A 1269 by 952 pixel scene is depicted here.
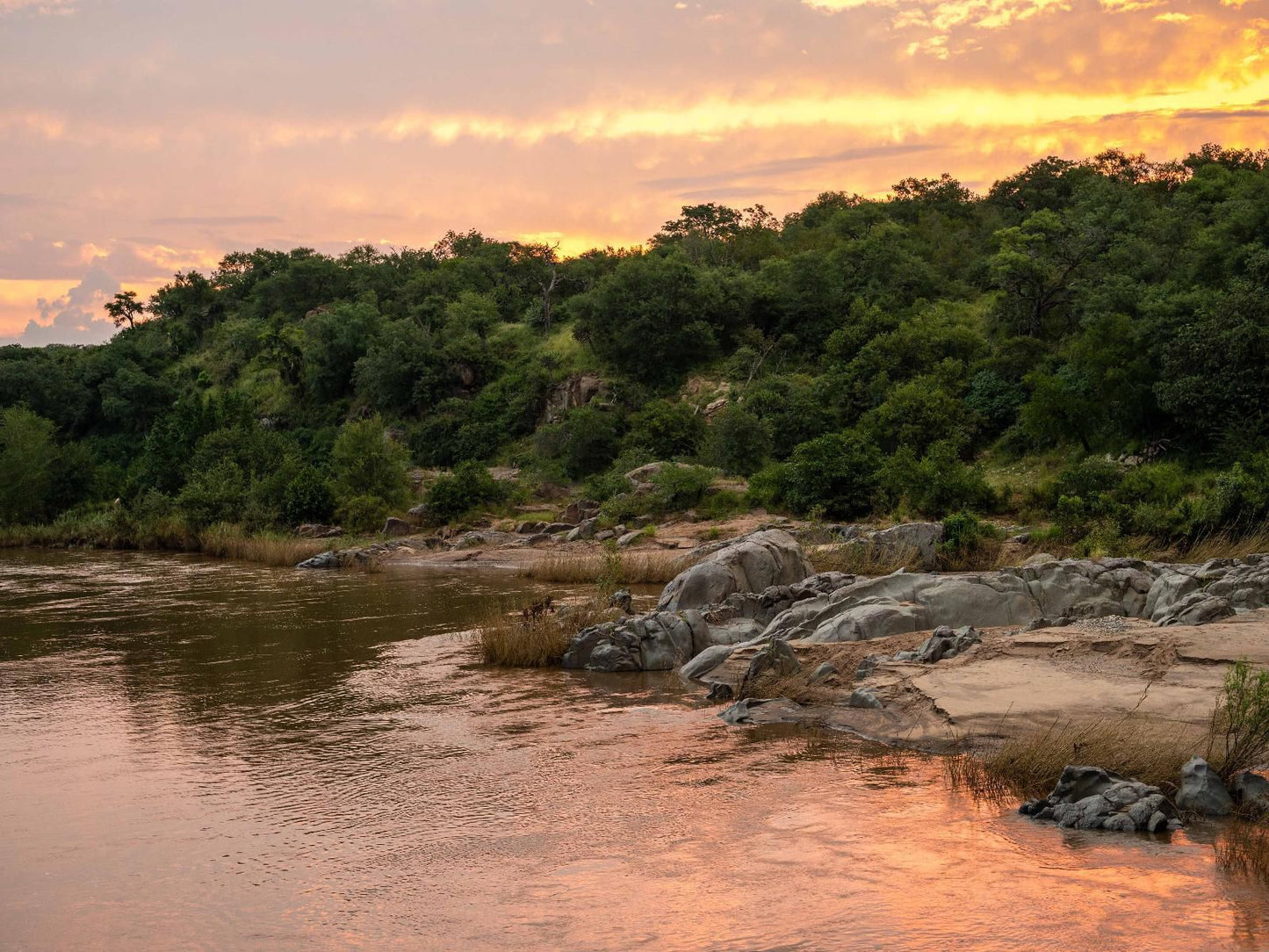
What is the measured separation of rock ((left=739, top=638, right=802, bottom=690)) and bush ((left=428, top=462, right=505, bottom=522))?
93.3 ft

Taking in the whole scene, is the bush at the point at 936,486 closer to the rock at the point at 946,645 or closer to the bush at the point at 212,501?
the rock at the point at 946,645

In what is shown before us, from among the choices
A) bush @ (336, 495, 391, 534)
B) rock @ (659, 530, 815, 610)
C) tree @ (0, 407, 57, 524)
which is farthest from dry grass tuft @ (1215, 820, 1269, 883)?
tree @ (0, 407, 57, 524)

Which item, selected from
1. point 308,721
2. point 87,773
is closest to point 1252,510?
point 308,721

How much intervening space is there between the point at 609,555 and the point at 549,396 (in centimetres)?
3472

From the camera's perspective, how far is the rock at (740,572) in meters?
21.3

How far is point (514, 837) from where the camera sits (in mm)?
10141

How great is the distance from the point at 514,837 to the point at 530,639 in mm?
7816

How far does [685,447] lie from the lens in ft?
156

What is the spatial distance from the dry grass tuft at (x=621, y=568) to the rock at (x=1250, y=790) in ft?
55.8

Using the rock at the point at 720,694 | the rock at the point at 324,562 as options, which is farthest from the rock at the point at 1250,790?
the rock at the point at 324,562

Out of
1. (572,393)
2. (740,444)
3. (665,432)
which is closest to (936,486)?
(740,444)

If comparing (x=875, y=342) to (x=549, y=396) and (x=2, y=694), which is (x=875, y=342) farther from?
(x=2, y=694)

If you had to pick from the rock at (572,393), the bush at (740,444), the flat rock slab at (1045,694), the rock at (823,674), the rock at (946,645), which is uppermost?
the rock at (572,393)

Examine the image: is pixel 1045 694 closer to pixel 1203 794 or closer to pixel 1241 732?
pixel 1241 732
